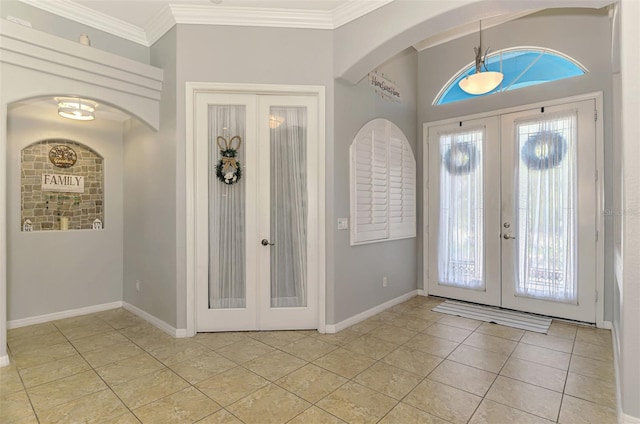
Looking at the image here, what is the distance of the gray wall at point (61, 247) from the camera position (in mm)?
3650

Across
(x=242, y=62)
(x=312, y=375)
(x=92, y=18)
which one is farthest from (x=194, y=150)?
(x=312, y=375)

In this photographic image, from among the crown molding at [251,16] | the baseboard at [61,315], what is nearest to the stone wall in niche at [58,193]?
the baseboard at [61,315]

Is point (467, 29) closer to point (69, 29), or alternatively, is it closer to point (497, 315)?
point (497, 315)

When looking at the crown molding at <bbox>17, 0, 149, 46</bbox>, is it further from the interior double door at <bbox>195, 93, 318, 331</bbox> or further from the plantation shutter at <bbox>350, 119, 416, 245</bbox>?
the plantation shutter at <bbox>350, 119, 416, 245</bbox>

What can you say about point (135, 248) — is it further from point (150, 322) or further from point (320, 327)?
point (320, 327)

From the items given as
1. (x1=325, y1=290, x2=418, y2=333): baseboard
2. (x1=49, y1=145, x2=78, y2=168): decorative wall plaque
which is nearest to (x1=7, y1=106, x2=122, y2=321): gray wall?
(x1=49, y1=145, x2=78, y2=168): decorative wall plaque

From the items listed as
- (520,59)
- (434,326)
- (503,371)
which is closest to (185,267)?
(434,326)

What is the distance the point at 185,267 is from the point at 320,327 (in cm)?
155

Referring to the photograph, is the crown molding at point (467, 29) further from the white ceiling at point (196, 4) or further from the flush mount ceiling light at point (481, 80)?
the white ceiling at point (196, 4)

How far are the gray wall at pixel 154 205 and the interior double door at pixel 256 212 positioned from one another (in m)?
0.34

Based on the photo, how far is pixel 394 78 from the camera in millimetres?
4406

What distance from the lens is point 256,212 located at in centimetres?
341

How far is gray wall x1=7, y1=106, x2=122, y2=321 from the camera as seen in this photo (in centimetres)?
365

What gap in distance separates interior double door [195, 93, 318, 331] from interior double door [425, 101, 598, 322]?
2.23 metres
